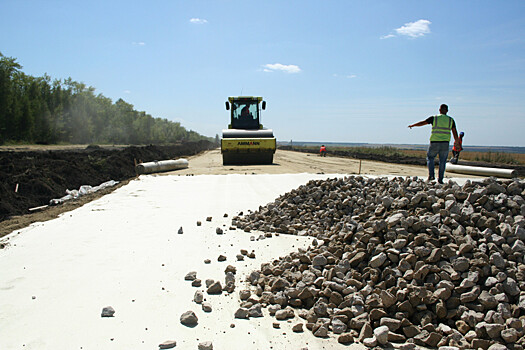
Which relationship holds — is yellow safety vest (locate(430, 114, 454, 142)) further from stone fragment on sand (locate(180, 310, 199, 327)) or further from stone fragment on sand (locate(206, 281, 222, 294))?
stone fragment on sand (locate(180, 310, 199, 327))

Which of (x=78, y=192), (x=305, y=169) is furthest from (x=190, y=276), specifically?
(x=305, y=169)

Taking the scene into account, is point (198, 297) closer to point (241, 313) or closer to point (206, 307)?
point (206, 307)

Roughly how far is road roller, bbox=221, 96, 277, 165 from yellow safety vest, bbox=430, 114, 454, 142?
36.4 feet

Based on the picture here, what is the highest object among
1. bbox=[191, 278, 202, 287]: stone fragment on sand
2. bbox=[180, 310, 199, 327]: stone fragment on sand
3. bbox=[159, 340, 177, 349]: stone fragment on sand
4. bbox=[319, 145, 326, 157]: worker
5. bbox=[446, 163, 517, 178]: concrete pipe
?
bbox=[319, 145, 326, 157]: worker

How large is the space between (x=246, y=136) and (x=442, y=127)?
11.9 m

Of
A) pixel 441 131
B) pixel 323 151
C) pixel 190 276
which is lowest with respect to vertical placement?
pixel 190 276

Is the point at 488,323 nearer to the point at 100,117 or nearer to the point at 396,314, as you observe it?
the point at 396,314

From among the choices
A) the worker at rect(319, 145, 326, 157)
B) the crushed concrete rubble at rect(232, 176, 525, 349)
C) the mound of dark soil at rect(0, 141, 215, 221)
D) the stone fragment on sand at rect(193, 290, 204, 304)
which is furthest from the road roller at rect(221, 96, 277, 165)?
the stone fragment on sand at rect(193, 290, 204, 304)

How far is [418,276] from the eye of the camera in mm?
3654

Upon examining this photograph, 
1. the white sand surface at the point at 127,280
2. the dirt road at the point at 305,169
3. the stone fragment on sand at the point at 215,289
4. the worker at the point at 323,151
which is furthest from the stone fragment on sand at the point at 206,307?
Result: the worker at the point at 323,151

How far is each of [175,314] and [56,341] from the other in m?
1.04

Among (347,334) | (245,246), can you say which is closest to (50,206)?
(245,246)

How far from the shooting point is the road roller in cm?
1869

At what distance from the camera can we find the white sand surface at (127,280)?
3250 millimetres
